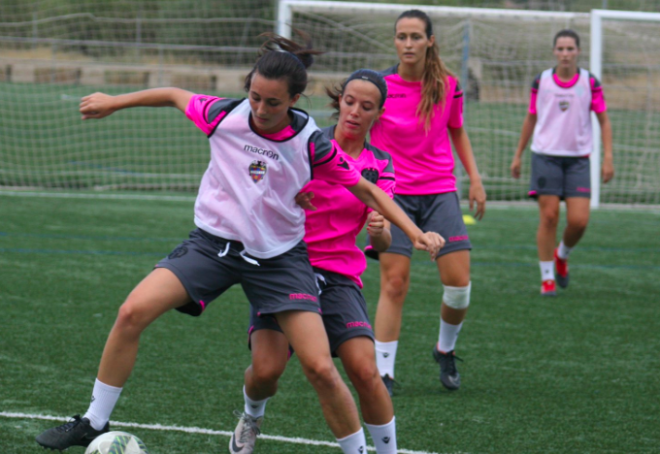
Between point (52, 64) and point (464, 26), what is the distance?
24.8 ft

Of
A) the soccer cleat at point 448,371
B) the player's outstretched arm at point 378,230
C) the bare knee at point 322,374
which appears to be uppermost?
the player's outstretched arm at point 378,230

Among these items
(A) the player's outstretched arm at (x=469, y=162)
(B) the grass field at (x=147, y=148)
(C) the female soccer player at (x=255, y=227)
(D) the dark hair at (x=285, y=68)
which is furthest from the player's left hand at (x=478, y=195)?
(B) the grass field at (x=147, y=148)

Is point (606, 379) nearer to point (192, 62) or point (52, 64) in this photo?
point (192, 62)

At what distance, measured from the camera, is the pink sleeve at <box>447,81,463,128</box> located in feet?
16.2

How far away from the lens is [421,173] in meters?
4.89

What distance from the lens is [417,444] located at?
392 centimetres

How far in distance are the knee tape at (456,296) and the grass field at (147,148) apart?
8.23m

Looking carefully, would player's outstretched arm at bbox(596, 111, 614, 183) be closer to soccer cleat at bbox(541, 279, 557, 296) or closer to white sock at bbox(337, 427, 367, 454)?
soccer cleat at bbox(541, 279, 557, 296)

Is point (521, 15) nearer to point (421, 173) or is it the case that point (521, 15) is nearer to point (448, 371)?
point (421, 173)

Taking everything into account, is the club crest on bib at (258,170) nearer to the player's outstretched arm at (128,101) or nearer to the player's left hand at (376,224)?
the player's outstretched arm at (128,101)

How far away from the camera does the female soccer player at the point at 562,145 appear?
24.2 ft

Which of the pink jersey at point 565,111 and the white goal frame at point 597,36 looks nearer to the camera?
the pink jersey at point 565,111

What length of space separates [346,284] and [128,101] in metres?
1.10

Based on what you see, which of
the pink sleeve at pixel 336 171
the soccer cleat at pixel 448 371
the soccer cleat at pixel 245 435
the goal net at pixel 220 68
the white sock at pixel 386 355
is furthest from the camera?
the goal net at pixel 220 68
